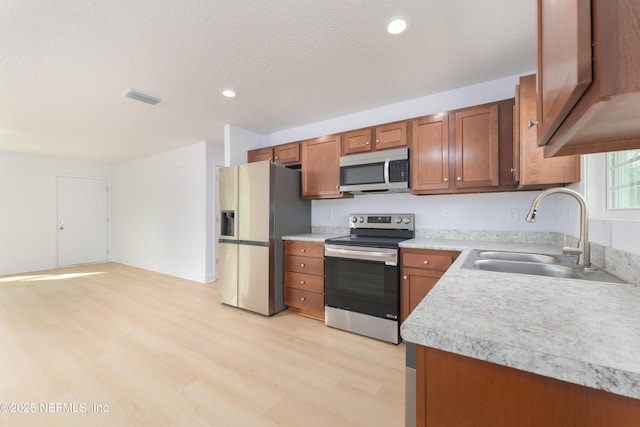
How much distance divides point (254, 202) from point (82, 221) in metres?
5.59

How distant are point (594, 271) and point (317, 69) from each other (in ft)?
7.47

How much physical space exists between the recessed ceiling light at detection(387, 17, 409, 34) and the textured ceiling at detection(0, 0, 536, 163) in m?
0.05

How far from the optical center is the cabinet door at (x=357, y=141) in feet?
9.44

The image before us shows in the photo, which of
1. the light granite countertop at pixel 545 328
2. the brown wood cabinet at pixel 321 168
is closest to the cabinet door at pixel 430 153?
the brown wood cabinet at pixel 321 168

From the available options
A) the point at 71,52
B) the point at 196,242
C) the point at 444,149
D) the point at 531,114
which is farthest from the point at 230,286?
the point at 531,114

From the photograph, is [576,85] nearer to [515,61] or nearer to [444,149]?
[444,149]

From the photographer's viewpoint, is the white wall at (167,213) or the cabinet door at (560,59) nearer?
the cabinet door at (560,59)

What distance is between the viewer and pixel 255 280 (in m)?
3.18

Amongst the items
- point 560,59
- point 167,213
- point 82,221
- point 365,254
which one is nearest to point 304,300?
point 365,254

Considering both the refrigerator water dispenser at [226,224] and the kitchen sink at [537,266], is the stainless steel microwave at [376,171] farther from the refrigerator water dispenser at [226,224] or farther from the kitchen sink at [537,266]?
the refrigerator water dispenser at [226,224]

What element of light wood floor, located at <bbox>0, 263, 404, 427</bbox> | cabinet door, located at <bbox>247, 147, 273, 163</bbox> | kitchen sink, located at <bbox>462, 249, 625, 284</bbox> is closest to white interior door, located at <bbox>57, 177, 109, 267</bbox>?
light wood floor, located at <bbox>0, 263, 404, 427</bbox>

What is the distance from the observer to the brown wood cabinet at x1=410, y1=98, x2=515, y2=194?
7.32 feet

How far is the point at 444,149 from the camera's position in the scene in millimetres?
2469

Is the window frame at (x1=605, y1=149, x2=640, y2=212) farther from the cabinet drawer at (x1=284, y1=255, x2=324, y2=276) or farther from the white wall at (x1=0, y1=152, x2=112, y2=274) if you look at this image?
the white wall at (x1=0, y1=152, x2=112, y2=274)
